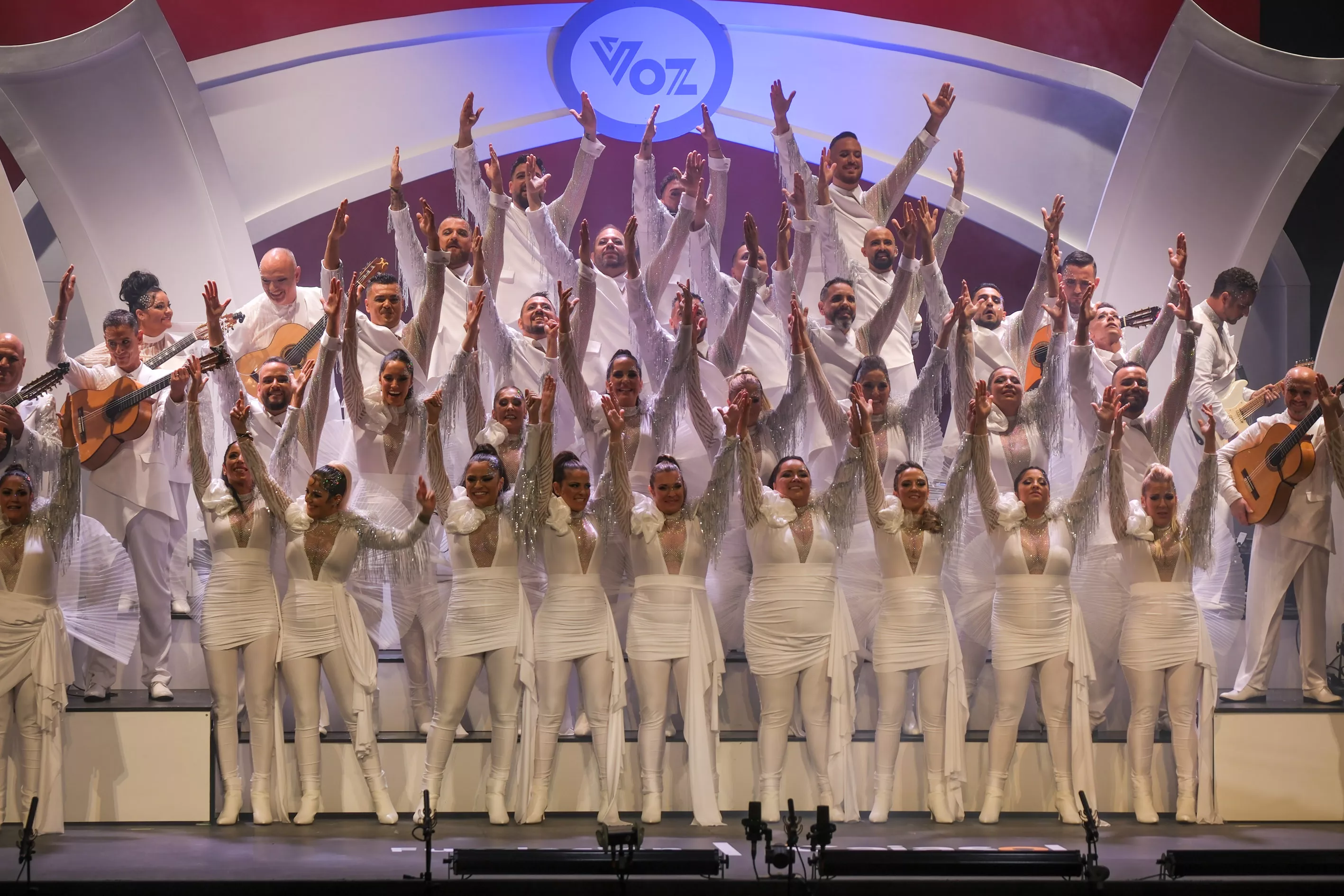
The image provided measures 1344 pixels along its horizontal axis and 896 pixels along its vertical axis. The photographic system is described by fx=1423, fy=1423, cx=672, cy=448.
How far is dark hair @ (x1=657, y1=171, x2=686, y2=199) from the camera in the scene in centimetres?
711

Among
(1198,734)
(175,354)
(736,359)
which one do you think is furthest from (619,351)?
(1198,734)

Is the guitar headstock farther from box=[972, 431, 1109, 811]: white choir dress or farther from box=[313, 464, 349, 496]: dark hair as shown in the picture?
box=[313, 464, 349, 496]: dark hair

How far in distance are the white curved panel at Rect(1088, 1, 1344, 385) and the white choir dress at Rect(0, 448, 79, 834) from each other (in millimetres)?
5283

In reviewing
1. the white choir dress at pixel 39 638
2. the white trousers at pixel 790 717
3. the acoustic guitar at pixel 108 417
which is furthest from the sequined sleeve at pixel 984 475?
the white choir dress at pixel 39 638

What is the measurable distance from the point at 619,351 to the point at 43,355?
2.97m

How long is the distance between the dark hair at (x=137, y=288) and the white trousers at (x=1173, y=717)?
454cm

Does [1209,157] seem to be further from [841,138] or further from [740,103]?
[740,103]

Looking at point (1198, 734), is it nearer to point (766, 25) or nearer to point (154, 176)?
point (766, 25)

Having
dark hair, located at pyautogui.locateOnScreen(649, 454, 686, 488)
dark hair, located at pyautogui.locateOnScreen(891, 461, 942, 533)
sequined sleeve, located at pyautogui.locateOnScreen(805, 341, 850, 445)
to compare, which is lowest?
dark hair, located at pyautogui.locateOnScreen(891, 461, 942, 533)

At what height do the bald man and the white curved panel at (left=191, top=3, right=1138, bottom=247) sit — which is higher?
the white curved panel at (left=191, top=3, right=1138, bottom=247)

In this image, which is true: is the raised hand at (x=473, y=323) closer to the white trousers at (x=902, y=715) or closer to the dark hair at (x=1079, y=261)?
the white trousers at (x=902, y=715)

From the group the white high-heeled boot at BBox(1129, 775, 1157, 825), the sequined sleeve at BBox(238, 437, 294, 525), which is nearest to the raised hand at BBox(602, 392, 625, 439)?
the sequined sleeve at BBox(238, 437, 294, 525)

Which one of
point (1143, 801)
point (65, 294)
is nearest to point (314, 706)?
point (65, 294)

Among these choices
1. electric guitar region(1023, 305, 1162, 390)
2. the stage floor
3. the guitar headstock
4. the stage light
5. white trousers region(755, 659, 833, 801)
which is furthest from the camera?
the guitar headstock
